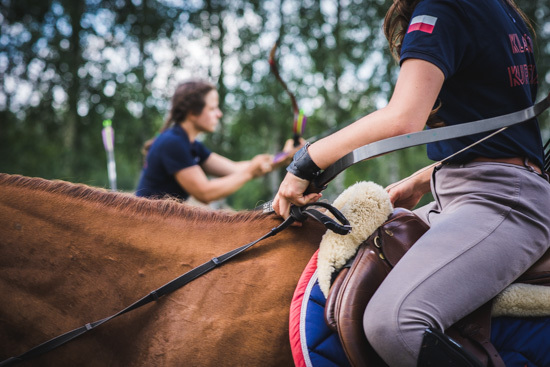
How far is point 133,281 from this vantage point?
1.63 m

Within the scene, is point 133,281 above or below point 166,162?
above

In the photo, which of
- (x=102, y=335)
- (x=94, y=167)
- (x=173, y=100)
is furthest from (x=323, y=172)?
(x=94, y=167)

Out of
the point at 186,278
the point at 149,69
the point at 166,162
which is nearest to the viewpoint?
the point at 186,278

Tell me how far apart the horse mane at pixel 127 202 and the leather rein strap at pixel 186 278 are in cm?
21

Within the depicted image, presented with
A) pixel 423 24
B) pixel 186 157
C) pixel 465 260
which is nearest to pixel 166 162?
pixel 186 157

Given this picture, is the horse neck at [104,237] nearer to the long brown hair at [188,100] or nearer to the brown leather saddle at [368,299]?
the brown leather saddle at [368,299]

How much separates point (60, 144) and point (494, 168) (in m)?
13.8

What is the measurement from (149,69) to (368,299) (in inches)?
489

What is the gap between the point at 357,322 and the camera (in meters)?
1.38

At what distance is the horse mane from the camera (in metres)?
1.77

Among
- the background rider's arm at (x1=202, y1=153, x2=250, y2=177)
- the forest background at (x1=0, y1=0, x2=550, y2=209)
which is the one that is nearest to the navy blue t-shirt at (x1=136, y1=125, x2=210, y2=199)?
the background rider's arm at (x1=202, y1=153, x2=250, y2=177)

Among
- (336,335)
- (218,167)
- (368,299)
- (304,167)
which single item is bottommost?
(218,167)

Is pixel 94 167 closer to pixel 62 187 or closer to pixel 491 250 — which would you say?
pixel 62 187

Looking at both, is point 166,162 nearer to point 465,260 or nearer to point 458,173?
point 458,173
